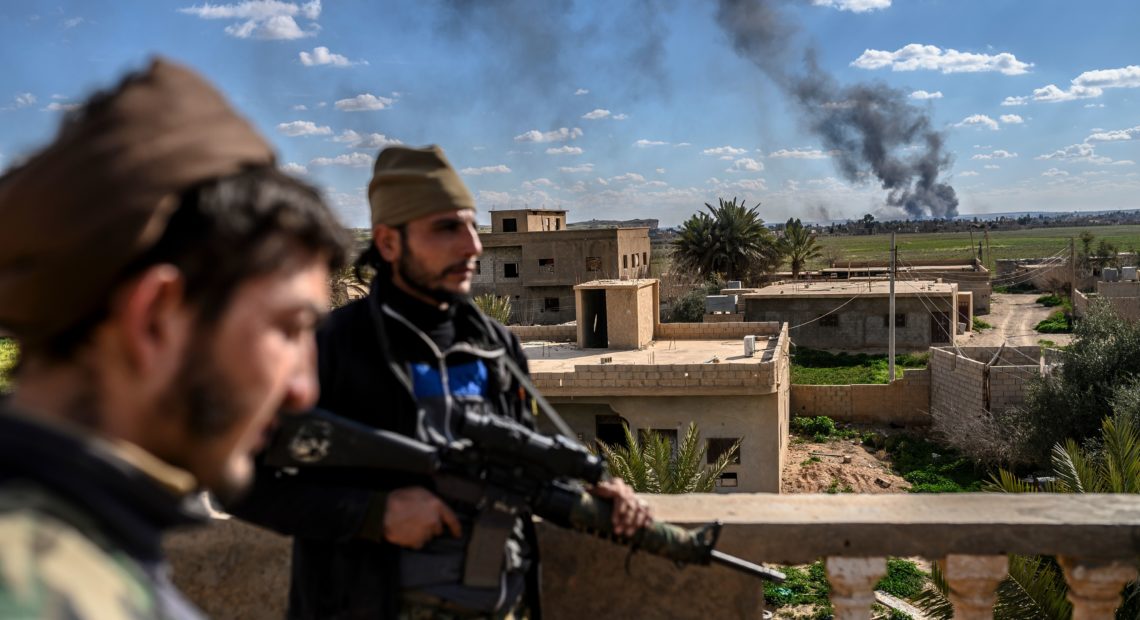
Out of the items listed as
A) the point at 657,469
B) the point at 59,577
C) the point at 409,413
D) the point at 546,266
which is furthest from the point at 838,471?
the point at 546,266

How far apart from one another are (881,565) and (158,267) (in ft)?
7.98

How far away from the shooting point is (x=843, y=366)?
98.1 feet

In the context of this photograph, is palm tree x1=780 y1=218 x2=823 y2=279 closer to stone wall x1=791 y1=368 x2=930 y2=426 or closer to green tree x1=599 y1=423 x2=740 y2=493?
stone wall x1=791 y1=368 x2=930 y2=426

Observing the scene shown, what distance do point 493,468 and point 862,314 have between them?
105 ft

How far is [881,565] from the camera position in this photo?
2.71 m

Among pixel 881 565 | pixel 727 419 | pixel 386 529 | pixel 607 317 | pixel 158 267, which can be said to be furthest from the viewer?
pixel 607 317

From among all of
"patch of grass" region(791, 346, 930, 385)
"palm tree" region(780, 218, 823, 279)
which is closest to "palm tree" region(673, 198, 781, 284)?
"palm tree" region(780, 218, 823, 279)

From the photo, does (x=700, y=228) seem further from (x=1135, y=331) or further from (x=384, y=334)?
(x=384, y=334)

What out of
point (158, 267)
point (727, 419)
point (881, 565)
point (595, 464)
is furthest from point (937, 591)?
point (727, 419)

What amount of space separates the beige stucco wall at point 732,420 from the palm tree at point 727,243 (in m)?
24.0

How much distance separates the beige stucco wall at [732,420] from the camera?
17109 millimetres

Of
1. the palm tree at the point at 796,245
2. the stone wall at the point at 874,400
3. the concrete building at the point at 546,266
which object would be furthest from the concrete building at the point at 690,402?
the palm tree at the point at 796,245

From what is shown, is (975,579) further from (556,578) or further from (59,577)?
(59,577)

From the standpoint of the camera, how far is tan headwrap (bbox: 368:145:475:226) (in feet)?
7.89
